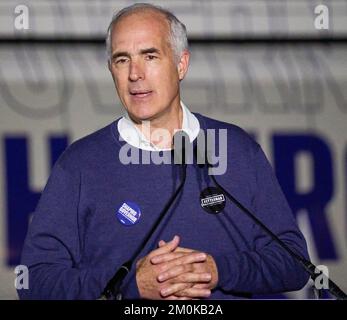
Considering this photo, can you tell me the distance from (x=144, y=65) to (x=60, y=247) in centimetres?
51

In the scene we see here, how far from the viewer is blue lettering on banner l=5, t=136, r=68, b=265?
1668 mm

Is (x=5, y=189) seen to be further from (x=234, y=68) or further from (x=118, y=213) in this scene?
(x=234, y=68)

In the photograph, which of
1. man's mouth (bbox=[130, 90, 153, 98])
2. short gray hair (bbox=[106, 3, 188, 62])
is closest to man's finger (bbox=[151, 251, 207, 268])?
man's mouth (bbox=[130, 90, 153, 98])

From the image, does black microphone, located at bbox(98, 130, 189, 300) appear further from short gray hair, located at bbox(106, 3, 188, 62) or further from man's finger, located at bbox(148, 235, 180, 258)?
short gray hair, located at bbox(106, 3, 188, 62)

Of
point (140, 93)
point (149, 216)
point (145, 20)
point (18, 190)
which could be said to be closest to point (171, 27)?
point (145, 20)

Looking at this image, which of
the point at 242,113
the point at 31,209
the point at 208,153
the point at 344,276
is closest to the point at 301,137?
the point at 242,113

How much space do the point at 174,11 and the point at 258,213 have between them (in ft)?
1.95

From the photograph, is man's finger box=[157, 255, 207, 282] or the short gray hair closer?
man's finger box=[157, 255, 207, 282]

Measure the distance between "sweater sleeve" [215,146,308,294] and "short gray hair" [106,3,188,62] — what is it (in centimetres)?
36

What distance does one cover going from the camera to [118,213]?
5.23 feet

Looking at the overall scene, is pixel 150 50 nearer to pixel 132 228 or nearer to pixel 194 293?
pixel 132 228

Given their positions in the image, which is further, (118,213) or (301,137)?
(301,137)

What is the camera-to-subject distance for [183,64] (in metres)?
1.69
